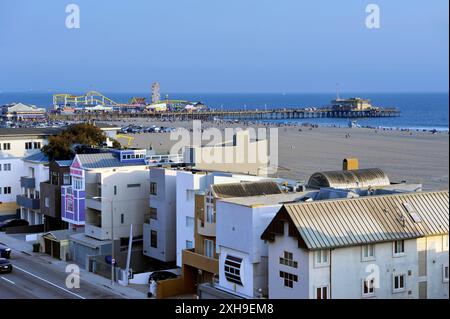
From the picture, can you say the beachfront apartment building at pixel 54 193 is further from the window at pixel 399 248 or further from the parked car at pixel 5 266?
the window at pixel 399 248

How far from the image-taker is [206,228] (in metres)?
30.0

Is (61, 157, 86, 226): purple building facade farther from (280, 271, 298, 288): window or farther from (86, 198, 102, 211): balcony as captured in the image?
(280, 271, 298, 288): window

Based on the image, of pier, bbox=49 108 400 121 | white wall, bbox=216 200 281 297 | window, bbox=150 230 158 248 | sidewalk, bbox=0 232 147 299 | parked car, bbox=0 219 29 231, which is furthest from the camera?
pier, bbox=49 108 400 121

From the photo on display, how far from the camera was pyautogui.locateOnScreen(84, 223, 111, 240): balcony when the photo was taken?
38.3 m

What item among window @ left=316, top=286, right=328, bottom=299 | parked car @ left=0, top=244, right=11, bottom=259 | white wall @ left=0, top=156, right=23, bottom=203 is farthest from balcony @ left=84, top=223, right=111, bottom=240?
window @ left=316, top=286, right=328, bottom=299

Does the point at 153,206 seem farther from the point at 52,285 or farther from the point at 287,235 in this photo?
the point at 287,235

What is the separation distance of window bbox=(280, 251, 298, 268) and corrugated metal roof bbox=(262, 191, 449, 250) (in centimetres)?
89

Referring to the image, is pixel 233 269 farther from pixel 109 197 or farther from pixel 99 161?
pixel 99 161

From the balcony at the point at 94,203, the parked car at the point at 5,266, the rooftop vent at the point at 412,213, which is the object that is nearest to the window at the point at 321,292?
the rooftop vent at the point at 412,213

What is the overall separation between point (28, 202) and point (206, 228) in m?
21.4

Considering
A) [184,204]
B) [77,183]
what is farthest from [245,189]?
[77,183]

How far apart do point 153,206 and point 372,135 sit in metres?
76.4

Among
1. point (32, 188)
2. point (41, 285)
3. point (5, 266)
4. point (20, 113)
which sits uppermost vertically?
point (20, 113)

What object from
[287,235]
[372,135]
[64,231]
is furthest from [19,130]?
[372,135]
